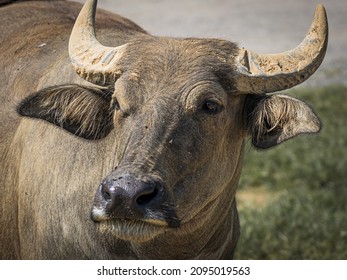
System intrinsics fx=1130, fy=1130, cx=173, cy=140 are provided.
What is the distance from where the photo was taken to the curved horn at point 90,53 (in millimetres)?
7531

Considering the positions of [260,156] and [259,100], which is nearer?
[259,100]

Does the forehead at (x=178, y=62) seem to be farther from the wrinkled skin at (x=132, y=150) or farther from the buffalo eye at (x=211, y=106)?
the buffalo eye at (x=211, y=106)

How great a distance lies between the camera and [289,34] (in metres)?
19.9

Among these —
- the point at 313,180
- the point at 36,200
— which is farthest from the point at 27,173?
the point at 313,180

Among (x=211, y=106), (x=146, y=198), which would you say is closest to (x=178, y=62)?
(x=211, y=106)

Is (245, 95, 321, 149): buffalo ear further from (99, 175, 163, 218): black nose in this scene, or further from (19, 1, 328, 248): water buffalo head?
(99, 175, 163, 218): black nose

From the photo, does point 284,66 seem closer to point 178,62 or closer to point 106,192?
point 178,62

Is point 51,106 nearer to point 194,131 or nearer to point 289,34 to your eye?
point 194,131

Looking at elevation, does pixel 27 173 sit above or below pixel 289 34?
above

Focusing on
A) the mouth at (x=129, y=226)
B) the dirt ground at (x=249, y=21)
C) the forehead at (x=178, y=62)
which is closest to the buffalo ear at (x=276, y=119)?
the forehead at (x=178, y=62)

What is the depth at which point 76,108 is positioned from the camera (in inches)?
304

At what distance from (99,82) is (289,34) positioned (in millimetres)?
12689

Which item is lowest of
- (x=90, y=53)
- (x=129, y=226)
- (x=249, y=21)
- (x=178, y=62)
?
(x=249, y=21)

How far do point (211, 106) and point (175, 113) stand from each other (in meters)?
0.28
